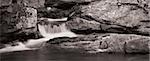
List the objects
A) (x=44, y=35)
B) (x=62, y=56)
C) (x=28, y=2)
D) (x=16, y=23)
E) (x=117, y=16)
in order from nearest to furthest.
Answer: (x=62, y=56), (x=16, y=23), (x=44, y=35), (x=117, y=16), (x=28, y=2)

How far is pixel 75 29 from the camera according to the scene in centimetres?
2350

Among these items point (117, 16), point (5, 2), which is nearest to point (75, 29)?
point (117, 16)

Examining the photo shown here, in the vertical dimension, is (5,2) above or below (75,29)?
above

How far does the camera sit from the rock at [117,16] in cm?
2258

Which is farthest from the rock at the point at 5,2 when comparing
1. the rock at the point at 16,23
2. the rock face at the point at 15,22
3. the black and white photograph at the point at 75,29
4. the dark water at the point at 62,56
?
the dark water at the point at 62,56

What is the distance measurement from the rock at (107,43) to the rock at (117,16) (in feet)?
5.38

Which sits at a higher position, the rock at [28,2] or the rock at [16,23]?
the rock at [28,2]

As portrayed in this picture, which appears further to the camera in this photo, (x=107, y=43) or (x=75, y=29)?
(x=75, y=29)

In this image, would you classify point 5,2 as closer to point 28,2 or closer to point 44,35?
point 28,2

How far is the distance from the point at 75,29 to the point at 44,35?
7.95 ft

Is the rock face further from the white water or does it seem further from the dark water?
the dark water

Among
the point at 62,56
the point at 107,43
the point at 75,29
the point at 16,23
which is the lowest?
the point at 62,56

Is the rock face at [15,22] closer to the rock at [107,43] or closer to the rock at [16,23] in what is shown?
the rock at [16,23]

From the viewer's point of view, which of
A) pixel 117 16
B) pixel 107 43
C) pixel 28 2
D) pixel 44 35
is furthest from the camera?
pixel 28 2
